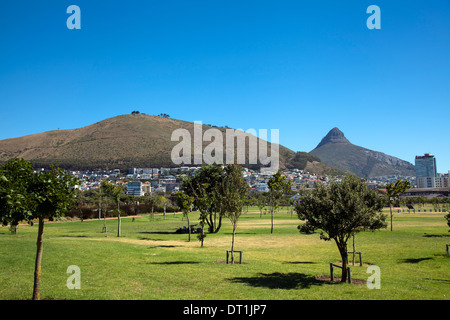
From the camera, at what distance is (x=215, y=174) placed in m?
44.6

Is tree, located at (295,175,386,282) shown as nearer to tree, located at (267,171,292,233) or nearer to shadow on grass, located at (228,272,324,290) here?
shadow on grass, located at (228,272,324,290)

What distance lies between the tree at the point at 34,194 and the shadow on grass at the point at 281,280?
26.9ft

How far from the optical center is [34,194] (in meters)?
9.81

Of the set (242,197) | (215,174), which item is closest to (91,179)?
(215,174)

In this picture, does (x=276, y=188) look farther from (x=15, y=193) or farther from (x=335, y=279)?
(x=15, y=193)

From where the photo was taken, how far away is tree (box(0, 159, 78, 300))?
945cm

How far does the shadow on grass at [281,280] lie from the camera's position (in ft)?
45.0

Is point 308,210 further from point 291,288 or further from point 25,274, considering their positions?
point 25,274

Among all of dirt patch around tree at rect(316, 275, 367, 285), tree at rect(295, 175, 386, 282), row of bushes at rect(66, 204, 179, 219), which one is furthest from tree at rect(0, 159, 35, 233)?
row of bushes at rect(66, 204, 179, 219)

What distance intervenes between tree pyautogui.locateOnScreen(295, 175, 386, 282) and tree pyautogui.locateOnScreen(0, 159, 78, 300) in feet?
34.1

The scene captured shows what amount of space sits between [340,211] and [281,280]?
4.37m

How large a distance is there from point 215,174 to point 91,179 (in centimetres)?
16296

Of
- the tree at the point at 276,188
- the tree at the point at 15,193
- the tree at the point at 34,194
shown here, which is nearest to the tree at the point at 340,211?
the tree at the point at 34,194
